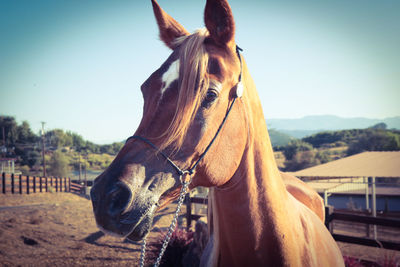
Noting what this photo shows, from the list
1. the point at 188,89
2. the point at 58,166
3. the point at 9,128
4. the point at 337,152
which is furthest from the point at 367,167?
the point at 9,128

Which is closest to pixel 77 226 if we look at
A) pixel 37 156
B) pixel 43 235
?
pixel 43 235

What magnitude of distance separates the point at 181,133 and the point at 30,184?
2456 centimetres

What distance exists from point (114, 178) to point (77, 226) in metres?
11.3

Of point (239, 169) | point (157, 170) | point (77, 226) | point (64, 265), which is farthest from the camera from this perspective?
point (77, 226)

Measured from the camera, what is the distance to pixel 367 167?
461 inches

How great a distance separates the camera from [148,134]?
1248mm

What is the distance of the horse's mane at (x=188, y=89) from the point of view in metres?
1.25

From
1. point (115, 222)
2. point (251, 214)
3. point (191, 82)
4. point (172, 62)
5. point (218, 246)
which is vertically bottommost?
point (218, 246)

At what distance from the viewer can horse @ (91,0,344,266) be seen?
1.13 metres

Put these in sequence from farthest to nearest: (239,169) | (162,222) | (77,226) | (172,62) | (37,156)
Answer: (37,156), (162,222), (77,226), (239,169), (172,62)

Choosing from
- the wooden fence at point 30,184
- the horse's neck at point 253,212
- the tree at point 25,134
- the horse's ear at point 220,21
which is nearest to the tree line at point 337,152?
the wooden fence at point 30,184

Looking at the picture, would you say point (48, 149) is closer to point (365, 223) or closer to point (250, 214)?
point (365, 223)

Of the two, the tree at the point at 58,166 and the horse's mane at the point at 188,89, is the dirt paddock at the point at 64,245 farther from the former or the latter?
the tree at the point at 58,166

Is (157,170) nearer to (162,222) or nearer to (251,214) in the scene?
(251,214)
